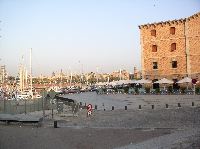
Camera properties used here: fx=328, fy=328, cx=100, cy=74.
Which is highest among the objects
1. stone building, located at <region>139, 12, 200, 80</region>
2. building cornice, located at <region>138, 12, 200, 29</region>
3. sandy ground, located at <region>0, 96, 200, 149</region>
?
building cornice, located at <region>138, 12, 200, 29</region>

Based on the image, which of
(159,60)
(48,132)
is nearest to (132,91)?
(159,60)

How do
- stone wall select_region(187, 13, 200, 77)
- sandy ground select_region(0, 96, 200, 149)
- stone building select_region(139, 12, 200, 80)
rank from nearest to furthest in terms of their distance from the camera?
1. sandy ground select_region(0, 96, 200, 149)
2. stone wall select_region(187, 13, 200, 77)
3. stone building select_region(139, 12, 200, 80)

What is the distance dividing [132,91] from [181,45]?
11.0m

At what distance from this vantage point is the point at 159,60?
54.3 m

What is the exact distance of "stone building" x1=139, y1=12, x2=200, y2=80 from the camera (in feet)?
169

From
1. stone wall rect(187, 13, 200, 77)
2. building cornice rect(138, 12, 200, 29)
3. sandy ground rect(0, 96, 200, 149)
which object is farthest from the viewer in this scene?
building cornice rect(138, 12, 200, 29)

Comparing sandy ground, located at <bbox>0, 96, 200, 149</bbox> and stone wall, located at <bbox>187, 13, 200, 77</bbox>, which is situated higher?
stone wall, located at <bbox>187, 13, 200, 77</bbox>

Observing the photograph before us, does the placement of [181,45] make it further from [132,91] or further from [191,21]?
[132,91]

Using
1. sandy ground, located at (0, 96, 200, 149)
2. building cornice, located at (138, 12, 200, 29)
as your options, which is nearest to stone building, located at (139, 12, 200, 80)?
building cornice, located at (138, 12, 200, 29)

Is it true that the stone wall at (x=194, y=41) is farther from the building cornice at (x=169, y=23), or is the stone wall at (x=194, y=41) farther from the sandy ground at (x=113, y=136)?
the sandy ground at (x=113, y=136)

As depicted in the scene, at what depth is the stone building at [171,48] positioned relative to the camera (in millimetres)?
51531

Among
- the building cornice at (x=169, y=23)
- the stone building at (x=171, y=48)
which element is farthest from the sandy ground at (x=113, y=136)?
the building cornice at (x=169, y=23)

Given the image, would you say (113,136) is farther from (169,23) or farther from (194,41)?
(169,23)

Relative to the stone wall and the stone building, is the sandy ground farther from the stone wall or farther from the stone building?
the stone building
